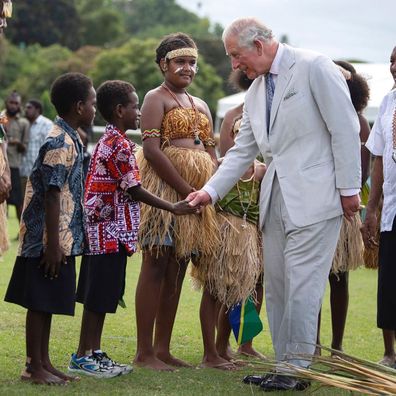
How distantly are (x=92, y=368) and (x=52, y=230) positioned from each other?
994 millimetres

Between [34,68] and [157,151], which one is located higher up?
[34,68]

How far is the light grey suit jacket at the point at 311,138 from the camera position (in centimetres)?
603

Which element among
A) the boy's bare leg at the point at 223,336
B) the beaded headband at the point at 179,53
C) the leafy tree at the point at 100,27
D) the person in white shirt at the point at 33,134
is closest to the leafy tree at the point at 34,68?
the leafy tree at the point at 100,27

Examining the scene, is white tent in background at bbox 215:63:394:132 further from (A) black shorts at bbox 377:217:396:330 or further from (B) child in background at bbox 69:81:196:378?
(B) child in background at bbox 69:81:196:378

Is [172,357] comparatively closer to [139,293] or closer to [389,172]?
[139,293]

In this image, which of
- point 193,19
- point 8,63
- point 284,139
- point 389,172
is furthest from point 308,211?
point 193,19

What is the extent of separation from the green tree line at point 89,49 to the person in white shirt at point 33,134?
386 inches

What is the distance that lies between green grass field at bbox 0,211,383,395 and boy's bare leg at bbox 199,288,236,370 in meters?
0.12

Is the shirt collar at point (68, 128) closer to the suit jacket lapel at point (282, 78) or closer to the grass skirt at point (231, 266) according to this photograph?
the suit jacket lapel at point (282, 78)

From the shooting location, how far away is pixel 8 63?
69.8 meters

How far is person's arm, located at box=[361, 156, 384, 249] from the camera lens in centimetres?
696

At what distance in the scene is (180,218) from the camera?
6.99 metres

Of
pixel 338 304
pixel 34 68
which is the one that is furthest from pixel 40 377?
pixel 34 68

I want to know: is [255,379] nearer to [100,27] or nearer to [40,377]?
[40,377]
